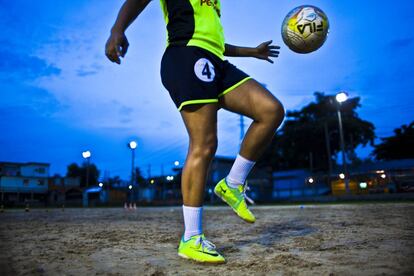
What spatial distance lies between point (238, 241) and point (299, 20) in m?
2.31

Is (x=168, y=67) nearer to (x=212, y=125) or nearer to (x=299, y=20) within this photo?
(x=212, y=125)

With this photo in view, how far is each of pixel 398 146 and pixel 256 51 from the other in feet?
191

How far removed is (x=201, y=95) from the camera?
2582mm

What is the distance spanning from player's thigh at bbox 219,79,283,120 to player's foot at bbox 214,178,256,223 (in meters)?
0.63

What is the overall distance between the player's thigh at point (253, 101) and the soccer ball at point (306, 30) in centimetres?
100

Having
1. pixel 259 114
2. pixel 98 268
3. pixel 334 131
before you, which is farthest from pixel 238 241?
pixel 334 131

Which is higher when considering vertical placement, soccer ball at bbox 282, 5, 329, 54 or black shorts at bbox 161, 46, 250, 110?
soccer ball at bbox 282, 5, 329, 54

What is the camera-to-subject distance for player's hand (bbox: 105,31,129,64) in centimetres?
252

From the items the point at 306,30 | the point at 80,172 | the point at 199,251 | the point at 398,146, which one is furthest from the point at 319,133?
the point at 80,172

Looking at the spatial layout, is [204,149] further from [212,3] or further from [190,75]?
[212,3]

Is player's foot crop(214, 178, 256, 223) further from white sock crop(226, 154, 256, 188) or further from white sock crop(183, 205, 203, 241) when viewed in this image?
white sock crop(183, 205, 203, 241)

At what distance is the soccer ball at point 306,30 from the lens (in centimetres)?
358

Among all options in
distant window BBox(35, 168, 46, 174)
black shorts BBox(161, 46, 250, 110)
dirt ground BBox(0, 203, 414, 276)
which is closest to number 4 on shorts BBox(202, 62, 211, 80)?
black shorts BBox(161, 46, 250, 110)

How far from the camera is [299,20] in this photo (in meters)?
3.64
